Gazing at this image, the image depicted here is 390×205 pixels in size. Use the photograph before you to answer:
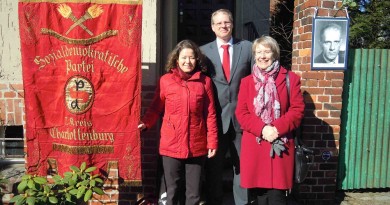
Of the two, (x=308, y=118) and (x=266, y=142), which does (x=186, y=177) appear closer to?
(x=266, y=142)

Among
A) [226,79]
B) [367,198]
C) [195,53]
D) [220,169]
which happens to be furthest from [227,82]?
[367,198]

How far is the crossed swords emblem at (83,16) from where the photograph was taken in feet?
10.1

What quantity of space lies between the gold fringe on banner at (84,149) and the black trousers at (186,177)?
0.54 meters

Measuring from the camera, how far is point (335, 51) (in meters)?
3.92

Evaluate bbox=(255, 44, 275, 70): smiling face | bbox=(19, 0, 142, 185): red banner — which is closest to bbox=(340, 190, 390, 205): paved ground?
bbox=(255, 44, 275, 70): smiling face

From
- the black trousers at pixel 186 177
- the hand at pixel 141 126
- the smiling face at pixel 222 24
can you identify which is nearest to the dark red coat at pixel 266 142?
the black trousers at pixel 186 177

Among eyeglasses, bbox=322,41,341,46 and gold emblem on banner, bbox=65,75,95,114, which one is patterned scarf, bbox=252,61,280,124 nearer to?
eyeglasses, bbox=322,41,341,46

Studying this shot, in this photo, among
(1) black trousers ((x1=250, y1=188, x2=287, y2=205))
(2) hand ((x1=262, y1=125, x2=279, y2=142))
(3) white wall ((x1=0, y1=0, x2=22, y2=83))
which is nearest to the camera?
(2) hand ((x1=262, y1=125, x2=279, y2=142))

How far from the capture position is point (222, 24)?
3.26 meters

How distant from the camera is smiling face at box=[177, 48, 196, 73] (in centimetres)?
313

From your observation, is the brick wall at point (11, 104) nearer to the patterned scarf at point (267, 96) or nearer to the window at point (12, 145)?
the window at point (12, 145)

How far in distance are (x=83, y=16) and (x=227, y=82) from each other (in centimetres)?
141

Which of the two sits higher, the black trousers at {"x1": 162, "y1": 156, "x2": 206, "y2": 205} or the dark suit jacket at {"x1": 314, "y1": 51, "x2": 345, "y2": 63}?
the dark suit jacket at {"x1": 314, "y1": 51, "x2": 345, "y2": 63}

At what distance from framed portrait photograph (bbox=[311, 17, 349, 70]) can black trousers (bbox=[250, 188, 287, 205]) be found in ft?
5.13
